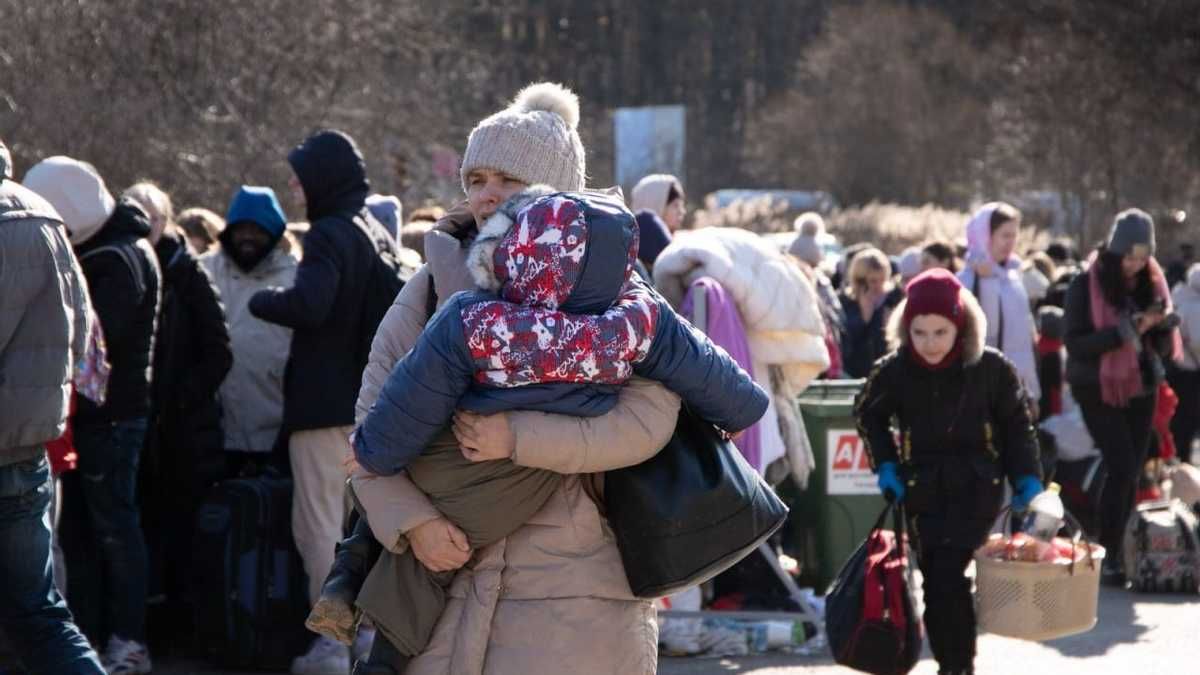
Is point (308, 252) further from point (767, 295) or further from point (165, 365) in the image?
point (767, 295)

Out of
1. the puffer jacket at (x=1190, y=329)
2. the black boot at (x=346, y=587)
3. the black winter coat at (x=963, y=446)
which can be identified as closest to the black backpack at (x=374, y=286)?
the black winter coat at (x=963, y=446)

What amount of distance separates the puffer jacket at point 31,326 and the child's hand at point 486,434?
6.54 feet

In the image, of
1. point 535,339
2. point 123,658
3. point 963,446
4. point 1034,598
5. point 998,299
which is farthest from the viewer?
point 998,299

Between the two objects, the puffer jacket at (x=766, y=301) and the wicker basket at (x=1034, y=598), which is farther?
the puffer jacket at (x=766, y=301)

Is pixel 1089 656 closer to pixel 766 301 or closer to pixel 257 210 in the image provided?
pixel 766 301

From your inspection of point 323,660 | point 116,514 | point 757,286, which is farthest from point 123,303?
point 757,286

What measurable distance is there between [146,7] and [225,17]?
117 centimetres

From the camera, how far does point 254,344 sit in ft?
26.4

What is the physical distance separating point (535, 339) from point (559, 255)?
174 mm

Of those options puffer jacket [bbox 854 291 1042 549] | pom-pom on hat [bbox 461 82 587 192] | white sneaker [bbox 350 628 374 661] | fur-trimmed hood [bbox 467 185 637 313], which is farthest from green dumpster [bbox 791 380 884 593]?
fur-trimmed hood [bbox 467 185 637 313]

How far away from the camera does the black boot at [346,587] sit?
4.04 m

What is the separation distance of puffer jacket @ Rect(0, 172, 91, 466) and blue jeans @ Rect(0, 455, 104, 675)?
0.34 feet

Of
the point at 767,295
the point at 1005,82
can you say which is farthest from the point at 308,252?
the point at 1005,82

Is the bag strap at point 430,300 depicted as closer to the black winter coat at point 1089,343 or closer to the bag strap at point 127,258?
the bag strap at point 127,258
